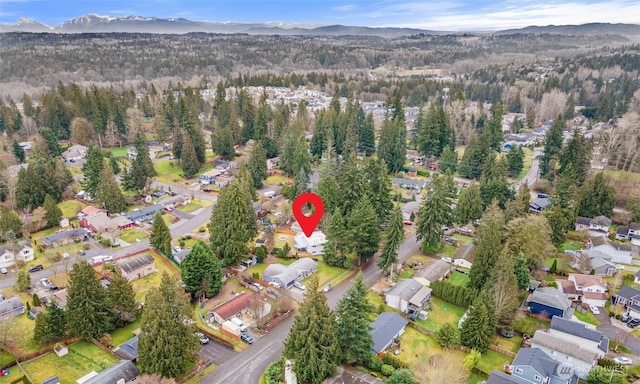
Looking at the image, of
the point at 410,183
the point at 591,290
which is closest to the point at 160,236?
the point at 410,183

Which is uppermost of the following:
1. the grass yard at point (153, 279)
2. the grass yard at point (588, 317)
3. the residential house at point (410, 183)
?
the grass yard at point (153, 279)

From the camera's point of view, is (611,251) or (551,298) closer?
(551,298)

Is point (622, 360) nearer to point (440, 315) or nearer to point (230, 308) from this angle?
point (440, 315)

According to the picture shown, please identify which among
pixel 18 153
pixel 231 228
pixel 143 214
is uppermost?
pixel 18 153

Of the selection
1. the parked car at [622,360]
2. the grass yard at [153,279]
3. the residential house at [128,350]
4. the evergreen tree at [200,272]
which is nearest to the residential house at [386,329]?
the evergreen tree at [200,272]

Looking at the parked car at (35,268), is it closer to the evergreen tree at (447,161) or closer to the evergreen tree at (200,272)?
the evergreen tree at (200,272)

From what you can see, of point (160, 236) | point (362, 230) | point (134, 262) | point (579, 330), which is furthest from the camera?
point (160, 236)
